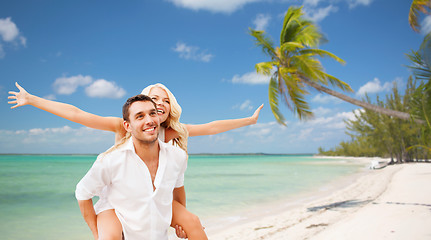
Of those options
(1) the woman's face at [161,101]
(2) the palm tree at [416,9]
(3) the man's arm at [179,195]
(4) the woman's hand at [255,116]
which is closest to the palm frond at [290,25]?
(2) the palm tree at [416,9]

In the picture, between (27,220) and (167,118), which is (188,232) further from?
(27,220)

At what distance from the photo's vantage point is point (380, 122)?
27.9m

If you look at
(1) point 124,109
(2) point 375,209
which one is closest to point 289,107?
(2) point 375,209

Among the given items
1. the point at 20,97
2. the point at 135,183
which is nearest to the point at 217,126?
the point at 135,183

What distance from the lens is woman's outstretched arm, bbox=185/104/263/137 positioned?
2.73 m

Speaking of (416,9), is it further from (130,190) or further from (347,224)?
(130,190)

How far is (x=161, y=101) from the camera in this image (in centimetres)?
238

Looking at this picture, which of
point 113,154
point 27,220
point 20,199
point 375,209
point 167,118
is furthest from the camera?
point 20,199

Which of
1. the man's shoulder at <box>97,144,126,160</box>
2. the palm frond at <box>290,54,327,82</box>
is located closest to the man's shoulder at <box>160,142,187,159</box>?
the man's shoulder at <box>97,144,126,160</box>

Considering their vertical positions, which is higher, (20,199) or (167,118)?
(167,118)

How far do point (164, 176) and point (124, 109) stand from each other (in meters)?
0.49

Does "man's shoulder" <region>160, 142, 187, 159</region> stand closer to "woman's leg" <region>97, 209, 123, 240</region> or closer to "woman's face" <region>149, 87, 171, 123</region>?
"woman's face" <region>149, 87, 171, 123</region>

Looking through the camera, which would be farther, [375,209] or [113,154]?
[375,209]

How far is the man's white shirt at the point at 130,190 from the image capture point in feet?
5.78
